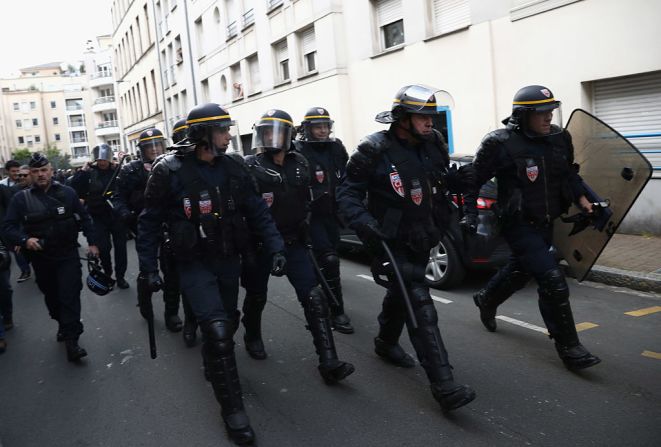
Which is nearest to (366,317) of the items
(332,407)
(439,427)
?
(332,407)

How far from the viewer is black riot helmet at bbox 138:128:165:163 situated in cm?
674

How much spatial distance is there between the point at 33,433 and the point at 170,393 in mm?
858

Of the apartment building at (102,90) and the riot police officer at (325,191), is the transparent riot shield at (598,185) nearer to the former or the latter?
the riot police officer at (325,191)

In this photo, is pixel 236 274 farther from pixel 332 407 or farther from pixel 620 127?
pixel 620 127

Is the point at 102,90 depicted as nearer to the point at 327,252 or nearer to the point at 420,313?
the point at 327,252

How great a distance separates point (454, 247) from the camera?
6500mm

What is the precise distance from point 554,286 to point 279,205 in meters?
2.05

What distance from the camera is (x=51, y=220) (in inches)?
213

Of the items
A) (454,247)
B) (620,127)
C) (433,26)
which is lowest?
(454,247)

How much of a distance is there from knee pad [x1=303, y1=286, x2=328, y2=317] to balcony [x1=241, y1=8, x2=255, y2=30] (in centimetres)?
1859

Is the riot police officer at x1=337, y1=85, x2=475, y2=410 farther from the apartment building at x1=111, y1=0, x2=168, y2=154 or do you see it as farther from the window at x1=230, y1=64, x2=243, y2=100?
the apartment building at x1=111, y1=0, x2=168, y2=154

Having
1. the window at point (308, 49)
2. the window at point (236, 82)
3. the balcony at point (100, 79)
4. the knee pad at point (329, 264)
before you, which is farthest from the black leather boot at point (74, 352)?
the balcony at point (100, 79)

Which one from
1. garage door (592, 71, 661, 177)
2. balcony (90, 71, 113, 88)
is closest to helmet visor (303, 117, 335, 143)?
garage door (592, 71, 661, 177)

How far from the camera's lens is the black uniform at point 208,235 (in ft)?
11.5
